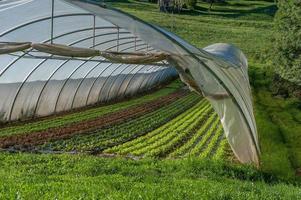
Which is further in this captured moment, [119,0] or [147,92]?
[119,0]

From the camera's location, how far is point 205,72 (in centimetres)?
1403

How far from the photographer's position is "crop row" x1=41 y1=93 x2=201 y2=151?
54.1 ft

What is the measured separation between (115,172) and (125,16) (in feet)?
12.3

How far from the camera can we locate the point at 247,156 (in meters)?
15.4

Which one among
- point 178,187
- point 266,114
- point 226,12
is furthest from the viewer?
point 226,12

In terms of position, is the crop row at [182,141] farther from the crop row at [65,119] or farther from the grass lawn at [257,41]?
the crop row at [65,119]

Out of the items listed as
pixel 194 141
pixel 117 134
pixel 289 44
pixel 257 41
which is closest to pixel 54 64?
pixel 117 134

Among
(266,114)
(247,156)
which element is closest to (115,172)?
(247,156)

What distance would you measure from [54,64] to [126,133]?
431 cm

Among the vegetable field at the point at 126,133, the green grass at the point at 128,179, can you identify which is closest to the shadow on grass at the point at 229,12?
the vegetable field at the point at 126,133

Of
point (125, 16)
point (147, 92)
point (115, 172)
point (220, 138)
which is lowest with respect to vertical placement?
point (147, 92)

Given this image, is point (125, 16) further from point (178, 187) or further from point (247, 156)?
point (247, 156)

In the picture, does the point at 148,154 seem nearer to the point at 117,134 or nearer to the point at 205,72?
the point at 205,72

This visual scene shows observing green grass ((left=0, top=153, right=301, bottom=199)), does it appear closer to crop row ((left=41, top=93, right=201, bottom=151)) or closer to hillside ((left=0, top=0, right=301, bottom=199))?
hillside ((left=0, top=0, right=301, bottom=199))
